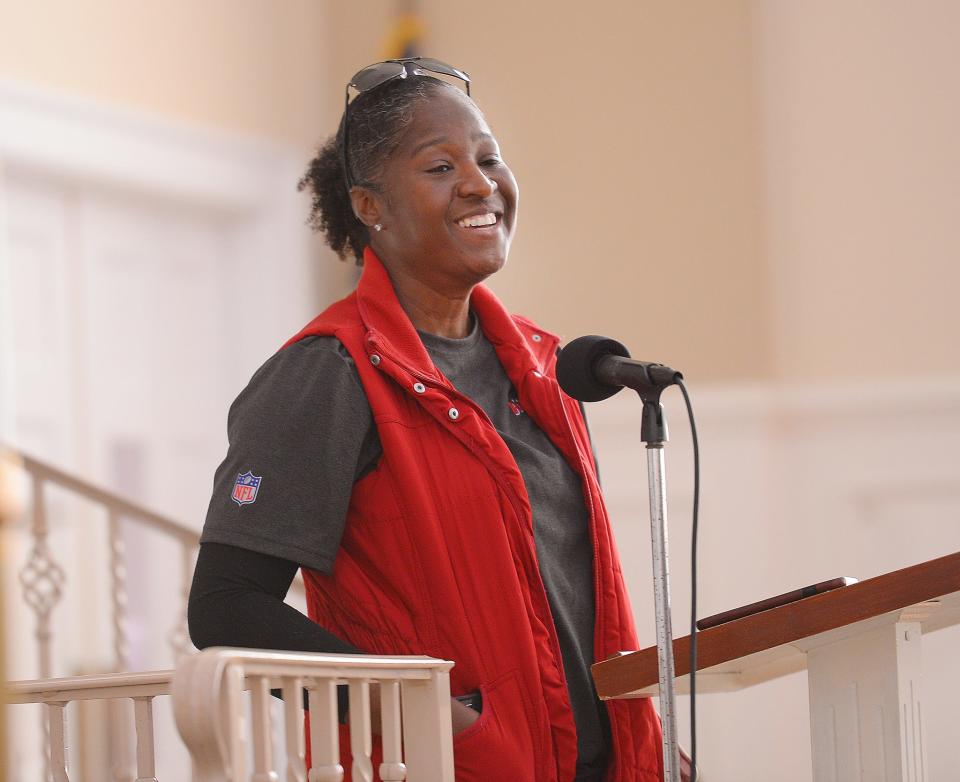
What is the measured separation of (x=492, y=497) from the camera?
1.70 meters

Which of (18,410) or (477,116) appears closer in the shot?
(477,116)

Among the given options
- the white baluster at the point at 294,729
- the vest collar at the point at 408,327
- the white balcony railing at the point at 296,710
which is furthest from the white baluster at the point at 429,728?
the vest collar at the point at 408,327

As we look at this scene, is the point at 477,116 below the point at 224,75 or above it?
below

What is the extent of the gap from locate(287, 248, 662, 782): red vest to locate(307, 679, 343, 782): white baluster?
0.57ft

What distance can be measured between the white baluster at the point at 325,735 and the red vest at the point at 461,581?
175 mm

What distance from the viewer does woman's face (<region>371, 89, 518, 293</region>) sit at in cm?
187

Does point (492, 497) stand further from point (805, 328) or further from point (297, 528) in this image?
point (805, 328)

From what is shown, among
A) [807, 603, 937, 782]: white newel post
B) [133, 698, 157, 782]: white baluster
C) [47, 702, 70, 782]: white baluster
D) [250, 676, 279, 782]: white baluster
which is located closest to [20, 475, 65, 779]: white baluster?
[47, 702, 70, 782]: white baluster

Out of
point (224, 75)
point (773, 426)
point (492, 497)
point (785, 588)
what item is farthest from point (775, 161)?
point (492, 497)

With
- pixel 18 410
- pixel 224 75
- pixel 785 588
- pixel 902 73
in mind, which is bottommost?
pixel 785 588

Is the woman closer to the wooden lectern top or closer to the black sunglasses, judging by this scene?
the black sunglasses

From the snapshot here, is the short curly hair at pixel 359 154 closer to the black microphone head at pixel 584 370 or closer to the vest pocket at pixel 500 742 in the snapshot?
the black microphone head at pixel 584 370

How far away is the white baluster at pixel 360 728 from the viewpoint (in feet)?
4.92

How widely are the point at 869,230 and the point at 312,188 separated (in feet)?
Result: 8.39
